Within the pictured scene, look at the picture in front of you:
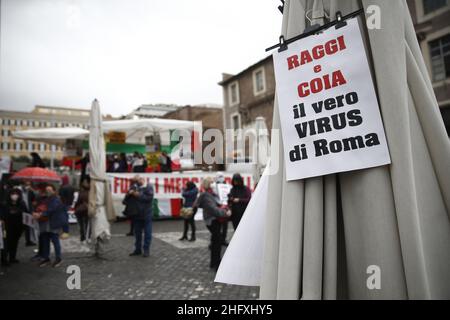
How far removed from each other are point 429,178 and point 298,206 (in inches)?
20.7

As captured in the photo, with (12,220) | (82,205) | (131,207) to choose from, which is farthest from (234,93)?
(12,220)

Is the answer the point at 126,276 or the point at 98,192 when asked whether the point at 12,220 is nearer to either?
the point at 98,192

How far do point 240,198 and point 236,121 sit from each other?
2361cm

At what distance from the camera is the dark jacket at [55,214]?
6551 mm

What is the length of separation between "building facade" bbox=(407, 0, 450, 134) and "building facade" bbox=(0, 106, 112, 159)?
107 ft

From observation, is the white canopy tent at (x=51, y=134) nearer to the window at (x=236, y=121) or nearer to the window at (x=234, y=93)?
the window at (x=236, y=121)

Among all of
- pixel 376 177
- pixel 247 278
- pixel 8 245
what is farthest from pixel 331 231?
pixel 8 245

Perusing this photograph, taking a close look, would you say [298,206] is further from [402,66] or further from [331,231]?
[402,66]

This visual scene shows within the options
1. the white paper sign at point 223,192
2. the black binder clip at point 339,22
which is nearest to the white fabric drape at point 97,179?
the white paper sign at point 223,192

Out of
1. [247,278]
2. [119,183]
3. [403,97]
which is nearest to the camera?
[403,97]

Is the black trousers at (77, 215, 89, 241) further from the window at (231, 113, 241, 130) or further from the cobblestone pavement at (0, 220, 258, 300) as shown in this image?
the window at (231, 113, 241, 130)

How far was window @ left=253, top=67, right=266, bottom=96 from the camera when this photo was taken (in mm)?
26331

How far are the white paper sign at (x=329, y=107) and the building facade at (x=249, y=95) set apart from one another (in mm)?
23196
